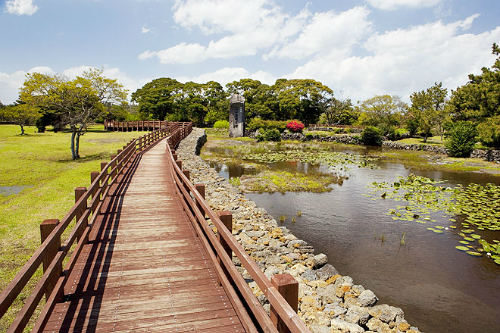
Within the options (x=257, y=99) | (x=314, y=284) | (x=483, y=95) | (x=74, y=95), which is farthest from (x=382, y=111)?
(x=314, y=284)

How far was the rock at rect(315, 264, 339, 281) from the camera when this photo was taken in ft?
21.2

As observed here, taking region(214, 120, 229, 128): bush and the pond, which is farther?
A: region(214, 120, 229, 128): bush

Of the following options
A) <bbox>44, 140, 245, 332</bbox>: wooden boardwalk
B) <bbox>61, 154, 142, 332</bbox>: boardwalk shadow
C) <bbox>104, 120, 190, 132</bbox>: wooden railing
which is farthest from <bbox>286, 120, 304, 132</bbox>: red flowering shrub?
<bbox>44, 140, 245, 332</bbox>: wooden boardwalk

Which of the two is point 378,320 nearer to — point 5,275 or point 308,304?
point 308,304

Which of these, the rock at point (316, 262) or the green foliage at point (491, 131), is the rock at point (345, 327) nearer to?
the rock at point (316, 262)

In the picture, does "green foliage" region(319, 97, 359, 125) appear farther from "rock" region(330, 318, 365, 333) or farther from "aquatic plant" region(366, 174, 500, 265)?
"rock" region(330, 318, 365, 333)

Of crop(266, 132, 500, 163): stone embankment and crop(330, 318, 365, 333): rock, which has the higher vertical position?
crop(266, 132, 500, 163): stone embankment

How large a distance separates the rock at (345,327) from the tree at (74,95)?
21637 millimetres

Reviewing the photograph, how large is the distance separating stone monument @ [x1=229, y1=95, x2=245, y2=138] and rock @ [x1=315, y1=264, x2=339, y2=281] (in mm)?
38108

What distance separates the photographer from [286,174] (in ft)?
61.3

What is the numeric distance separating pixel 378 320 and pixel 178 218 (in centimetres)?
469

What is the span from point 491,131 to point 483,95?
4.68 meters

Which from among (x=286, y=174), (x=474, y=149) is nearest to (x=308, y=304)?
(x=286, y=174)

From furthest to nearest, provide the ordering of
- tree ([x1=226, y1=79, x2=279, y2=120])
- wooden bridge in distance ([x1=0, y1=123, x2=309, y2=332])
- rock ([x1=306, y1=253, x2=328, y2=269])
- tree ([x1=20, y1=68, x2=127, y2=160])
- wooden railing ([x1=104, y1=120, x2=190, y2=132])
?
1. tree ([x1=226, y1=79, x2=279, y2=120])
2. wooden railing ([x1=104, y1=120, x2=190, y2=132])
3. tree ([x1=20, y1=68, x2=127, y2=160])
4. rock ([x1=306, y1=253, x2=328, y2=269])
5. wooden bridge in distance ([x1=0, y1=123, x2=309, y2=332])
